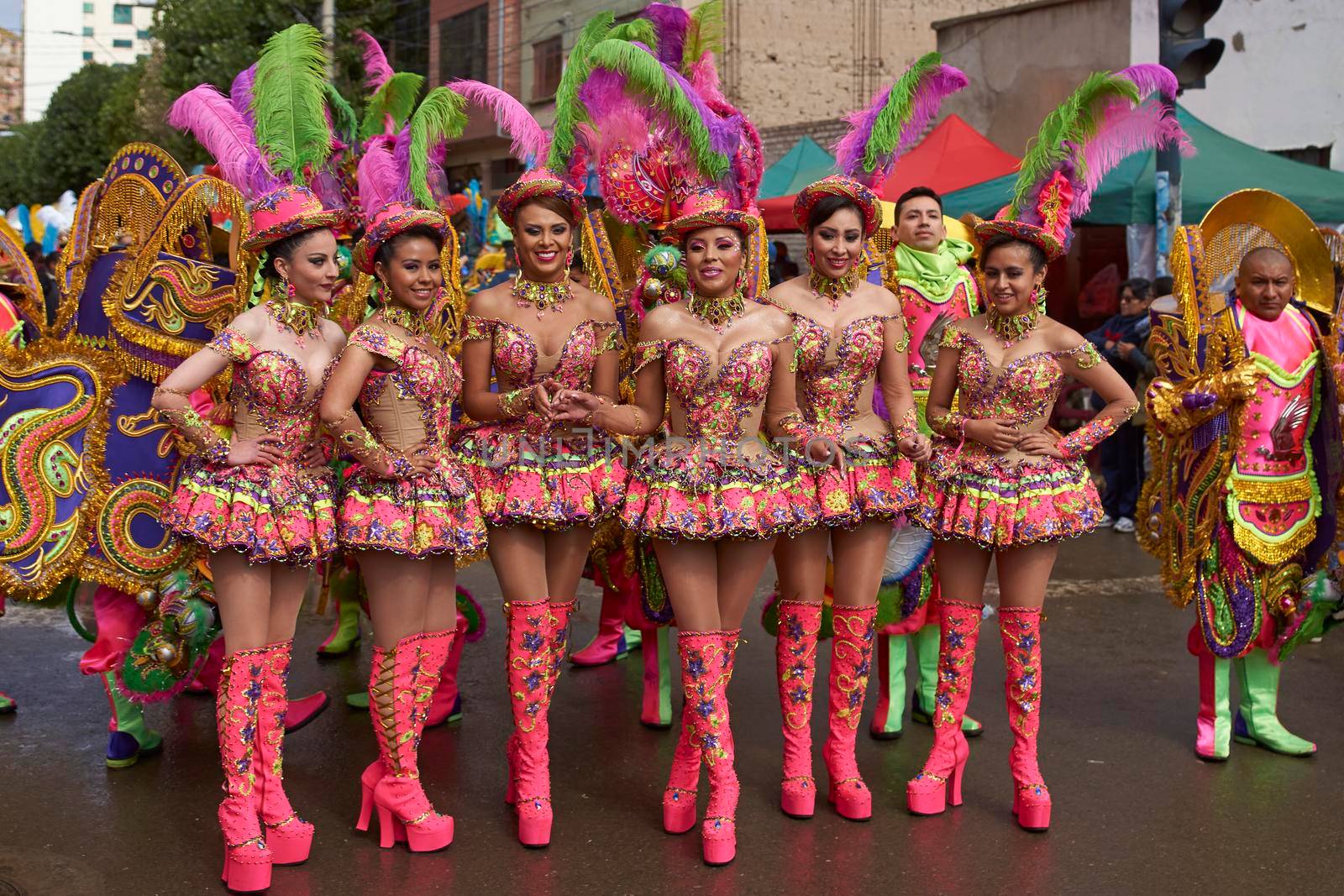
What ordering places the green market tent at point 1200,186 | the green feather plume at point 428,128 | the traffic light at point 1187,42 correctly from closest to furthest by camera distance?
the green feather plume at point 428,128 → the traffic light at point 1187,42 → the green market tent at point 1200,186

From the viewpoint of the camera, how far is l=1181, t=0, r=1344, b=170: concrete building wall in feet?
45.5

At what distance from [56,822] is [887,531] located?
2874 mm

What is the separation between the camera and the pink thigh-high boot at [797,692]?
4.16m

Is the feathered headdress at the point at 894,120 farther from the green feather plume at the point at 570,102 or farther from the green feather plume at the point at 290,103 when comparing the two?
the green feather plume at the point at 290,103

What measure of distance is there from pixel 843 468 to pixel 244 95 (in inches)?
110

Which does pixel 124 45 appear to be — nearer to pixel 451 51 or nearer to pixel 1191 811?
pixel 451 51

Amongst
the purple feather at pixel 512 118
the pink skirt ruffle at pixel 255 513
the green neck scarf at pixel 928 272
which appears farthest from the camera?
the green neck scarf at pixel 928 272

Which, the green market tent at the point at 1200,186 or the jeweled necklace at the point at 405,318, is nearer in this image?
the jeweled necklace at the point at 405,318

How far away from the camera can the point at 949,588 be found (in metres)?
4.26

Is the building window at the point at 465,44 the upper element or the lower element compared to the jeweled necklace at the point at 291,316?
upper

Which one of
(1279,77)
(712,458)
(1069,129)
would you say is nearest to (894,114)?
(1069,129)

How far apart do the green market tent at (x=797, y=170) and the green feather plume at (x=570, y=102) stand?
8.39 metres

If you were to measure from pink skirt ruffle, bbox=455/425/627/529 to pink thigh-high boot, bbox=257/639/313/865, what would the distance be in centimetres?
77

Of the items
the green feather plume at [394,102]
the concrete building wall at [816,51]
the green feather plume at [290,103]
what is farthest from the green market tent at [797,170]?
the green feather plume at [290,103]
